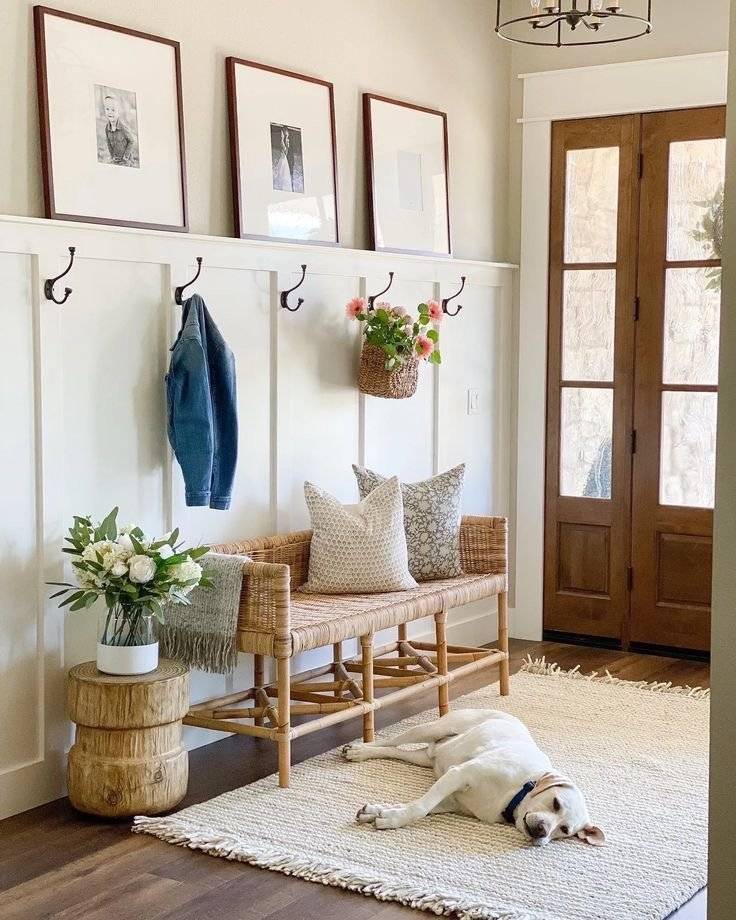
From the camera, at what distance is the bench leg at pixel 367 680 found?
3892 millimetres

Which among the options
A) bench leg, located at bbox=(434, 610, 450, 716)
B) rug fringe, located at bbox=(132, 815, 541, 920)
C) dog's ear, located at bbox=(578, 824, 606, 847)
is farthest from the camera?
bench leg, located at bbox=(434, 610, 450, 716)

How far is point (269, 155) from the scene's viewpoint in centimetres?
423

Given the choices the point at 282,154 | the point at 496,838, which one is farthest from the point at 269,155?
the point at 496,838

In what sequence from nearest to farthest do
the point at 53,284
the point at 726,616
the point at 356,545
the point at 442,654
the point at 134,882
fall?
the point at 726,616
the point at 134,882
the point at 53,284
the point at 356,545
the point at 442,654

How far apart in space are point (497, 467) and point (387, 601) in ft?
5.50

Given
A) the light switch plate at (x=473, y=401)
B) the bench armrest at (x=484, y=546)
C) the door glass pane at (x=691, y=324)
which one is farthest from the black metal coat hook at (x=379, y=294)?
the door glass pane at (x=691, y=324)

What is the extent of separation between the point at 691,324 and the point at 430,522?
5.03 feet

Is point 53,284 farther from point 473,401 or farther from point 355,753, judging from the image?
point 473,401

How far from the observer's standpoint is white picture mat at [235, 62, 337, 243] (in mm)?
4148

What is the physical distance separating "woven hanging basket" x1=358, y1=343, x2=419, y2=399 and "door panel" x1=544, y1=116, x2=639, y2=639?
117cm

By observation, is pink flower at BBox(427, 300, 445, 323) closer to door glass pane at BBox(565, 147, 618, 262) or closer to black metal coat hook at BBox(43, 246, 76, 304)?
door glass pane at BBox(565, 147, 618, 262)

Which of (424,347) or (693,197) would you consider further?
(693,197)

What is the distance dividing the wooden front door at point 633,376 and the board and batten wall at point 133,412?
0.86 m

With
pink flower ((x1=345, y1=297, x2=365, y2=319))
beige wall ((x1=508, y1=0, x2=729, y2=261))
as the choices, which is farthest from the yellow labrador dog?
beige wall ((x1=508, y1=0, x2=729, y2=261))
